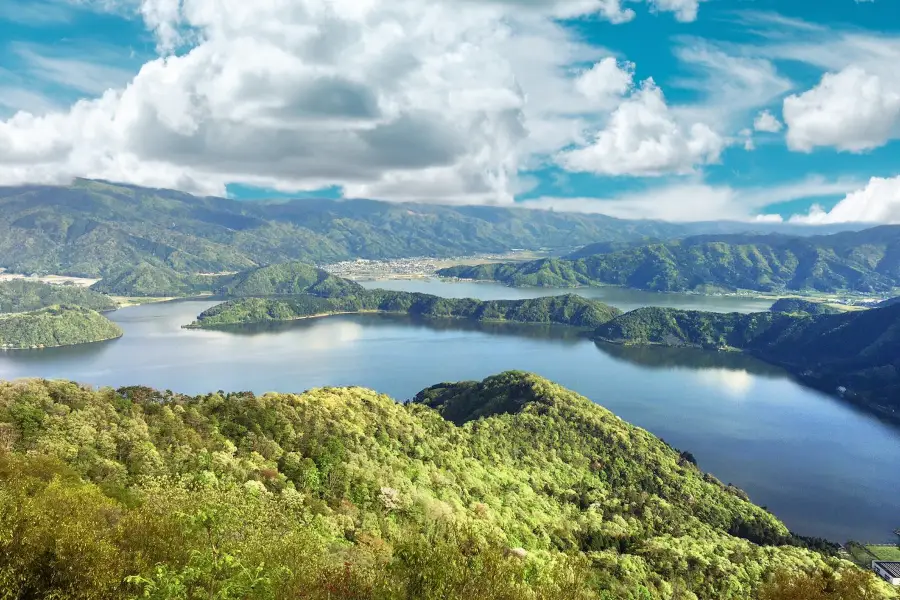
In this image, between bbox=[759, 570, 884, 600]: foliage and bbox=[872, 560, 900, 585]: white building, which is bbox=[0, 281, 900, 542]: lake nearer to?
bbox=[872, 560, 900, 585]: white building

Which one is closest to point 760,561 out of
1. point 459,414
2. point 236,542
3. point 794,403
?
point 236,542

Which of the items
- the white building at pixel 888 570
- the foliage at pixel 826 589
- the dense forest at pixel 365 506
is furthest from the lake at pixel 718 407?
the foliage at pixel 826 589

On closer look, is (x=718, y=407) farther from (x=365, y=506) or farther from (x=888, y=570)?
(x=365, y=506)

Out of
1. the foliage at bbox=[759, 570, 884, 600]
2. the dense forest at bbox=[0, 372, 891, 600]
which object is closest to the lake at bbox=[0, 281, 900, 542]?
the dense forest at bbox=[0, 372, 891, 600]

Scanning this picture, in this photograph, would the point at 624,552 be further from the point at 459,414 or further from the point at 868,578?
the point at 459,414

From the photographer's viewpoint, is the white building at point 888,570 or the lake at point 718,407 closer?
the white building at point 888,570

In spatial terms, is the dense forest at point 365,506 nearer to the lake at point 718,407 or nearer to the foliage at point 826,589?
the foliage at point 826,589
